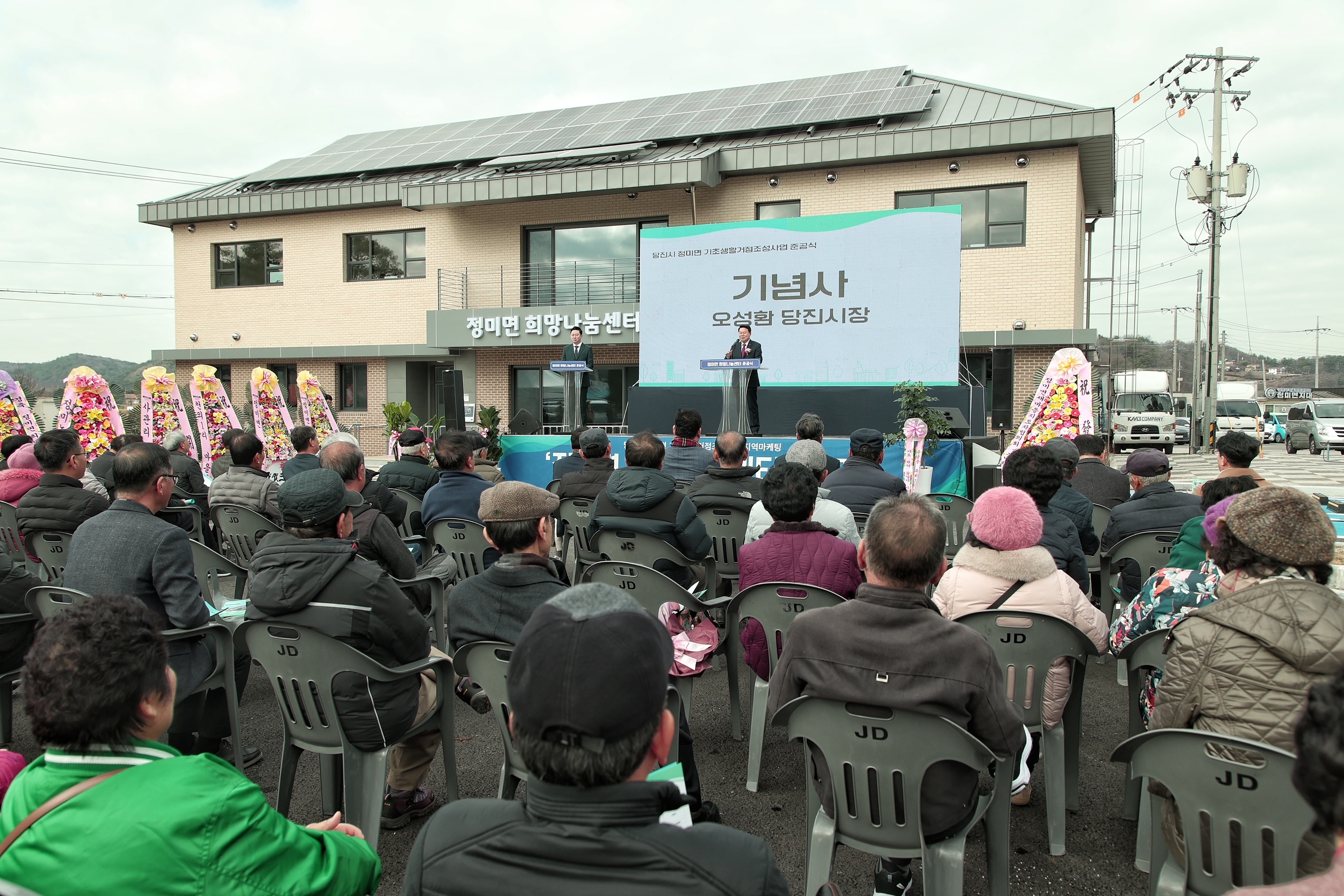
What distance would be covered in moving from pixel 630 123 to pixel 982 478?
14484 mm

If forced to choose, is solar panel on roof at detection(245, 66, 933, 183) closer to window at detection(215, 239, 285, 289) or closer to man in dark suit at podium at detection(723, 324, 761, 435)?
window at detection(215, 239, 285, 289)

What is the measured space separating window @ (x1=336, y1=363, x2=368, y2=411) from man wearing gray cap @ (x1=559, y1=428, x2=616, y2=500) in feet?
54.3

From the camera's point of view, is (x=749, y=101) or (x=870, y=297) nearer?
(x=870, y=297)

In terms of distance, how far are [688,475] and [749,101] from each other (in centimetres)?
1593

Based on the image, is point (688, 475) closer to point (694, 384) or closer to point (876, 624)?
point (876, 624)

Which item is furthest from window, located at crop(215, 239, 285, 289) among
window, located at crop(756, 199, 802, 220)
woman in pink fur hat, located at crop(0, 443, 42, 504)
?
woman in pink fur hat, located at crop(0, 443, 42, 504)

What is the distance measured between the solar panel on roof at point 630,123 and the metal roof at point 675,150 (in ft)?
0.23

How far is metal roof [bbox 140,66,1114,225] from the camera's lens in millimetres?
14898

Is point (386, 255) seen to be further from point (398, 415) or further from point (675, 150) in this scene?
point (398, 415)

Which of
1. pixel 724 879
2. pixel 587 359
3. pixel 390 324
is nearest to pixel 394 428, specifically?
pixel 587 359

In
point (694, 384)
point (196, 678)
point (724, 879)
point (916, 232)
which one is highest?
point (916, 232)

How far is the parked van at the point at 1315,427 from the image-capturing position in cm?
2252

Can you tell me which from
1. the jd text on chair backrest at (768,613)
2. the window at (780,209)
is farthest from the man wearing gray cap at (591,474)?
the window at (780,209)

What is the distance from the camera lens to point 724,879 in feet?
3.55
